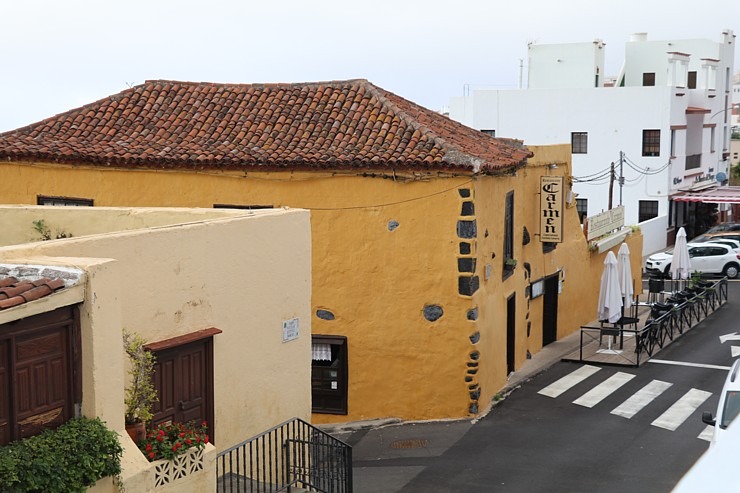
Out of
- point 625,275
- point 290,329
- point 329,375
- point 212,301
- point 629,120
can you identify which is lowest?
point 329,375

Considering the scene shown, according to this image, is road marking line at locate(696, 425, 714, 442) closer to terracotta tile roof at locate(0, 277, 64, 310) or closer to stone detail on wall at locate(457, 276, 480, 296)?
stone detail on wall at locate(457, 276, 480, 296)

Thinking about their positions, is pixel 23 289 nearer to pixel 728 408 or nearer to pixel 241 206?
pixel 728 408

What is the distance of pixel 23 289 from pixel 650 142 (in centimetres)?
4333

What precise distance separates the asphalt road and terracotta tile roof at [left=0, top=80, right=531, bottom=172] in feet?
16.4

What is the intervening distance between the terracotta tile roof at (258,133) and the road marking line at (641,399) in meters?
5.42

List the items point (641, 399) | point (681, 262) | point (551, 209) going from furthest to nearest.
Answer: point (681, 262), point (551, 209), point (641, 399)

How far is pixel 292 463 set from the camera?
1462 centimetres

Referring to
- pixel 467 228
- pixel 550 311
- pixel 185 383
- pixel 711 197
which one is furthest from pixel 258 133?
pixel 711 197

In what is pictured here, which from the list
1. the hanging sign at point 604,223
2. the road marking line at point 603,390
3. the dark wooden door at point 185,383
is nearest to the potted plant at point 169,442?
the dark wooden door at point 185,383

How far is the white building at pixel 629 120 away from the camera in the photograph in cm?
4884

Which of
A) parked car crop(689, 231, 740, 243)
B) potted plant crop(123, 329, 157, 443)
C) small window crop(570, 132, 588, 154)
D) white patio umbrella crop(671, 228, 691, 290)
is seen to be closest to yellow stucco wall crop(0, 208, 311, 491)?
potted plant crop(123, 329, 157, 443)

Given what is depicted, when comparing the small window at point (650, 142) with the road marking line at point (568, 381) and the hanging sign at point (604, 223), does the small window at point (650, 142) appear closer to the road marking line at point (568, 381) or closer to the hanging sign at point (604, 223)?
the hanging sign at point (604, 223)

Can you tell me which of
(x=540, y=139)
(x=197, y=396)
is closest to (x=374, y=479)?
(x=197, y=396)

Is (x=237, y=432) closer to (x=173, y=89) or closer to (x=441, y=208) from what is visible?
(x=441, y=208)
